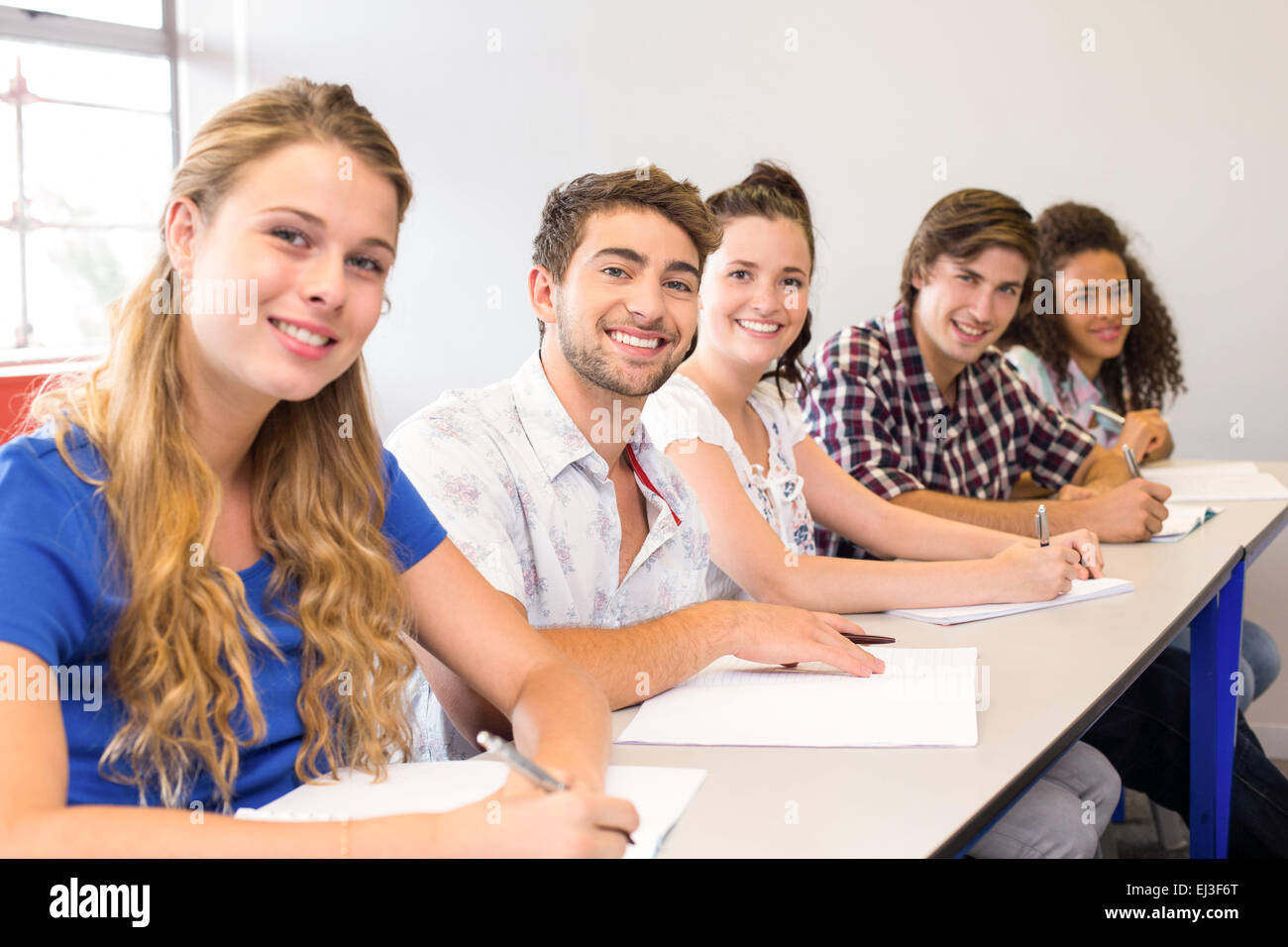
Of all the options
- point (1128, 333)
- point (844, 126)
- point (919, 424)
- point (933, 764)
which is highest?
point (844, 126)

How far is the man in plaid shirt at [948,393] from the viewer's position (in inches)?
93.5

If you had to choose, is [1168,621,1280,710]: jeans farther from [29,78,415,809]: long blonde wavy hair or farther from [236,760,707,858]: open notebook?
[29,78,415,809]: long blonde wavy hair

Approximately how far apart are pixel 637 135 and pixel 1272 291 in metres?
2.06

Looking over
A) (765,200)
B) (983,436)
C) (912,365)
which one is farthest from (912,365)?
(765,200)

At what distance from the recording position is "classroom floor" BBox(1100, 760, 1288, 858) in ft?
8.61

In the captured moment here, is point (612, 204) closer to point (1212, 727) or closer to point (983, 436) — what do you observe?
point (1212, 727)

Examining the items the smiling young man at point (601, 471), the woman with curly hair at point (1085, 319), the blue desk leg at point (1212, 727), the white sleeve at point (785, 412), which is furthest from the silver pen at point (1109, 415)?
the smiling young man at point (601, 471)

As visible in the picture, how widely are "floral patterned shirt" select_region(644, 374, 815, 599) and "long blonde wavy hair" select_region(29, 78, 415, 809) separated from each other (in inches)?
29.5

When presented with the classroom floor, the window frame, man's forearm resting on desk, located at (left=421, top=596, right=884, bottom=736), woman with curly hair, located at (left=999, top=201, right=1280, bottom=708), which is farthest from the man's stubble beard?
the window frame

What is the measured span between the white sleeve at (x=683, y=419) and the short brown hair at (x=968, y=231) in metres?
0.91

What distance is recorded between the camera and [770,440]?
2127 mm

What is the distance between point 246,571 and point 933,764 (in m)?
0.64
